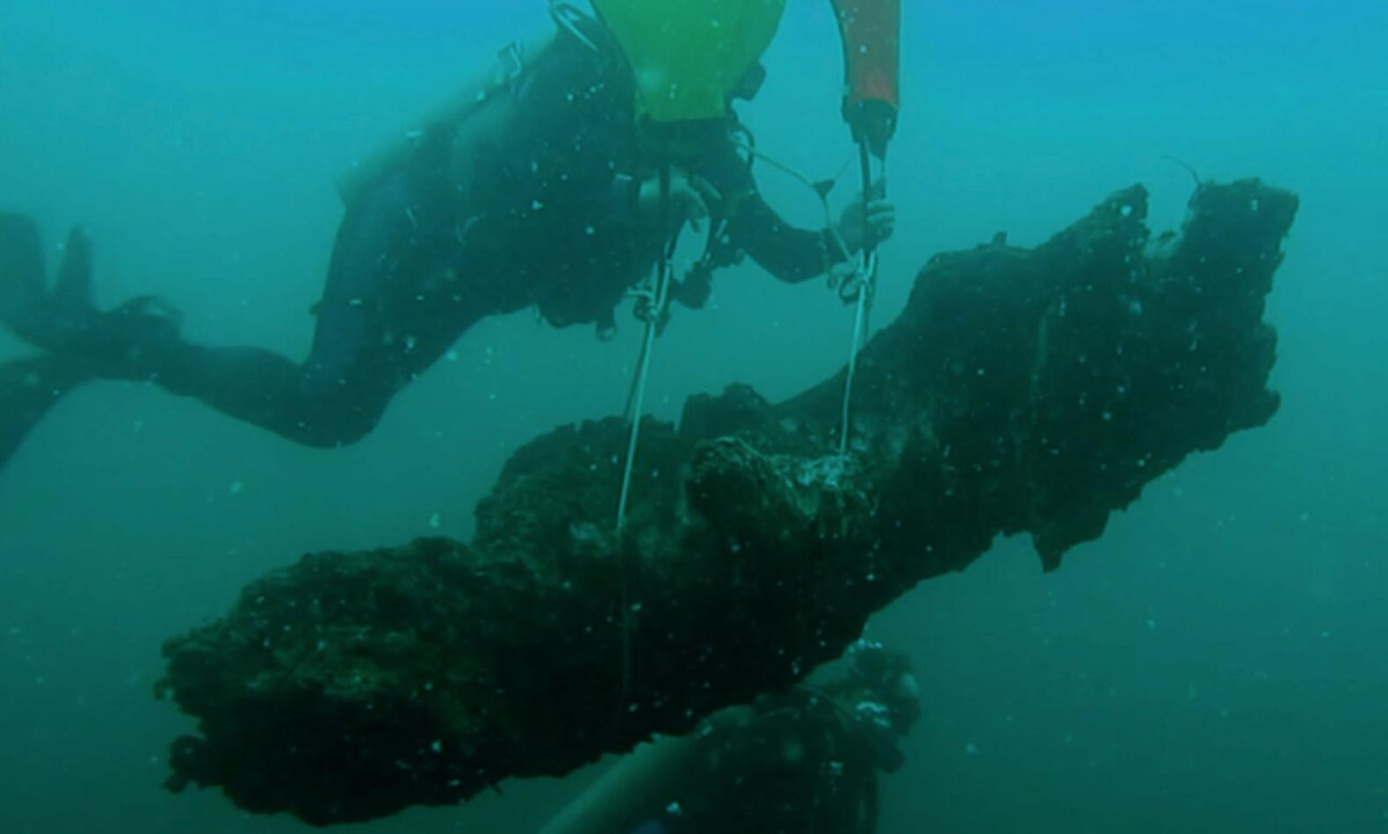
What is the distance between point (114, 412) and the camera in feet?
184

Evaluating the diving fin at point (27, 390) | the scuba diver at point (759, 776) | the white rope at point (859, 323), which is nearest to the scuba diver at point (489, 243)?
the diving fin at point (27, 390)

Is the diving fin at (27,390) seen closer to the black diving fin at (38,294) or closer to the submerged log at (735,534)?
the black diving fin at (38,294)

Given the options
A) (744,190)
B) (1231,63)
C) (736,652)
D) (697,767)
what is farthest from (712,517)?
(1231,63)

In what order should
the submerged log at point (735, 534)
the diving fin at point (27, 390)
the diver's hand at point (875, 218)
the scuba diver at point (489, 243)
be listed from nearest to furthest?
1. the submerged log at point (735, 534)
2. the scuba diver at point (489, 243)
3. the diver's hand at point (875, 218)
4. the diving fin at point (27, 390)

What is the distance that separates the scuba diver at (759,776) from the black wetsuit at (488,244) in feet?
10.7

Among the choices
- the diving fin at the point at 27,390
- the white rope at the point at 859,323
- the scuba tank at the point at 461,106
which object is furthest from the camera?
the diving fin at the point at 27,390

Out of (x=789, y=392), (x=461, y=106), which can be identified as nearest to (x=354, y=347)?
(x=461, y=106)

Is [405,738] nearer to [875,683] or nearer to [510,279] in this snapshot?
[510,279]

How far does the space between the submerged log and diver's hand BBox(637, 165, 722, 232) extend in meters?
1.06

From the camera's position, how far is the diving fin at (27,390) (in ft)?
17.7

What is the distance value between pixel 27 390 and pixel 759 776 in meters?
5.19

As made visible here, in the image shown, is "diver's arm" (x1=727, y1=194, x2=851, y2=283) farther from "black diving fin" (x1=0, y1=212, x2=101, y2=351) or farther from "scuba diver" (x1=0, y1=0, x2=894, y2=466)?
"black diving fin" (x1=0, y1=212, x2=101, y2=351)

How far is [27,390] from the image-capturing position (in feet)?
17.9

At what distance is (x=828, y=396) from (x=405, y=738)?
2.53 m
